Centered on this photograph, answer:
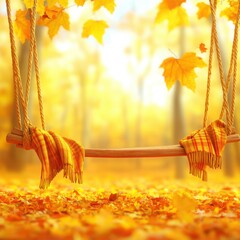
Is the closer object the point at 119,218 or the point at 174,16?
the point at 119,218

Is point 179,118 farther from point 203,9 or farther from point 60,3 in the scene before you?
point 60,3

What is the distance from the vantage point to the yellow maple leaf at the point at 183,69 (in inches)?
91.6

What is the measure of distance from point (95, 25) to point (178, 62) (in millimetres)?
642

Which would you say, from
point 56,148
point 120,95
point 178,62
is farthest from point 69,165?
point 120,95

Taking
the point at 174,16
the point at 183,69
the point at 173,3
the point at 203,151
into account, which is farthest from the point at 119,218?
the point at 174,16

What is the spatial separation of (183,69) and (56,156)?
923mm

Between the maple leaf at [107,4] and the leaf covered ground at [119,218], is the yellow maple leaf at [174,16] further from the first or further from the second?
the leaf covered ground at [119,218]

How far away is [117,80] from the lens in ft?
60.1

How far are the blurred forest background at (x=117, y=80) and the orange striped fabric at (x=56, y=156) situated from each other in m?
3.25

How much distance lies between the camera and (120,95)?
19406mm

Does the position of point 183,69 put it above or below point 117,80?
below

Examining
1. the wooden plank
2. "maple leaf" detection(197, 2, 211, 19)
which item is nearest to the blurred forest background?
"maple leaf" detection(197, 2, 211, 19)

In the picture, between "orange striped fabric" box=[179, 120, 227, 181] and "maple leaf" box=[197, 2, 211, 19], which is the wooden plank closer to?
"orange striped fabric" box=[179, 120, 227, 181]

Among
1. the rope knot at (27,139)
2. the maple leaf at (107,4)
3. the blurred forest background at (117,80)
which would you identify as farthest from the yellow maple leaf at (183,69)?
the blurred forest background at (117,80)
